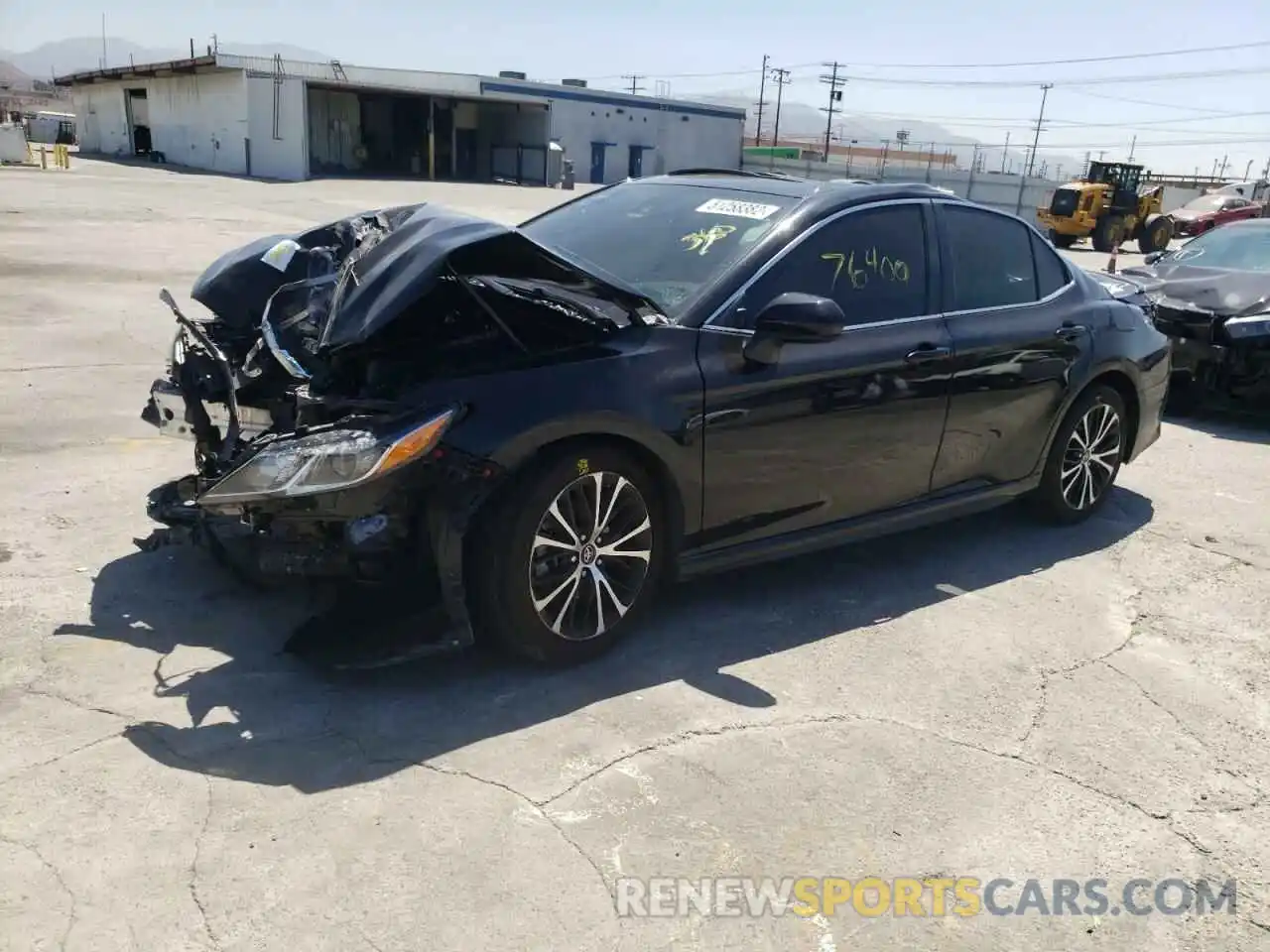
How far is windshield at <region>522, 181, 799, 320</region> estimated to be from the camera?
13.4 feet

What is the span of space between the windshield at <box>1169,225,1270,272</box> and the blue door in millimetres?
48857

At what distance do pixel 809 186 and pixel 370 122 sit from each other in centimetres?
4634

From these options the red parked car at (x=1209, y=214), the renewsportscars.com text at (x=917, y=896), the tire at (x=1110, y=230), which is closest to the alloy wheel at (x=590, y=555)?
the renewsportscars.com text at (x=917, y=896)

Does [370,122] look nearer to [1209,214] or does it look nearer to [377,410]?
[1209,214]

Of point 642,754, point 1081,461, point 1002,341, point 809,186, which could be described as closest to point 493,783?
point 642,754

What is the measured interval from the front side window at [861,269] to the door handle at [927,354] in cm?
17

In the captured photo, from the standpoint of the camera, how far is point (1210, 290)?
8.48 meters

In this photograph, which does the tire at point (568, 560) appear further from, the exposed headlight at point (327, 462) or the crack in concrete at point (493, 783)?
the crack in concrete at point (493, 783)

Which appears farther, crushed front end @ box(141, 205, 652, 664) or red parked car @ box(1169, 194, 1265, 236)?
red parked car @ box(1169, 194, 1265, 236)

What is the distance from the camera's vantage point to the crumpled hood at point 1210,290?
809cm

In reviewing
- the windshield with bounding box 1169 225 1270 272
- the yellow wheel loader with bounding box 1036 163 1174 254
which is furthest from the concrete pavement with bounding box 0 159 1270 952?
the yellow wheel loader with bounding box 1036 163 1174 254

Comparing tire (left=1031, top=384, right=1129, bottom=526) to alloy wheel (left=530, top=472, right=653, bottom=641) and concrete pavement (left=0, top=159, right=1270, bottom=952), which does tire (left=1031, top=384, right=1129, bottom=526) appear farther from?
alloy wheel (left=530, top=472, right=653, bottom=641)

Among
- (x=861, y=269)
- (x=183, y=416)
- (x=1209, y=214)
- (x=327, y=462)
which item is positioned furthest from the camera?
(x=1209, y=214)

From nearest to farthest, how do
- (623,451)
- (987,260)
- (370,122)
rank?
(623,451)
(987,260)
(370,122)
